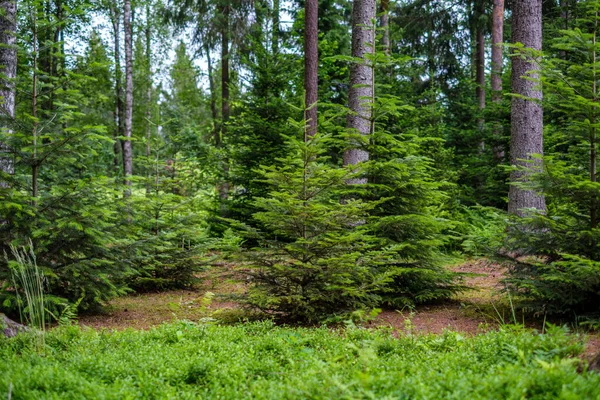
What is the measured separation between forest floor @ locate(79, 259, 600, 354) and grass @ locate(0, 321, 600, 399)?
1.00 metres

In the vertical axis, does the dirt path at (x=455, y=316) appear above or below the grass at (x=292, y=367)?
below

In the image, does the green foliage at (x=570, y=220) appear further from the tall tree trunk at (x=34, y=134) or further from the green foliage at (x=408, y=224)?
the tall tree trunk at (x=34, y=134)

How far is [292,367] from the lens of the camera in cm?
412

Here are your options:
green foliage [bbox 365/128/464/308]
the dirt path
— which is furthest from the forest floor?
green foliage [bbox 365/128/464/308]

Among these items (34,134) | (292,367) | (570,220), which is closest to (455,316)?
(570,220)

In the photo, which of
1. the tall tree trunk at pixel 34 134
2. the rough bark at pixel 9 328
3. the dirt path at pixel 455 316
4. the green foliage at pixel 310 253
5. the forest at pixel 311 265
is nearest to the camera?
the forest at pixel 311 265

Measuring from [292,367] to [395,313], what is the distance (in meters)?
3.28

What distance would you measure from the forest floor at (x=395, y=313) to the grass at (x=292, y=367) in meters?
1.00

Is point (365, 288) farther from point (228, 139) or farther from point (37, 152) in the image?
point (228, 139)

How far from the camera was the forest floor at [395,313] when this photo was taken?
6.06 meters

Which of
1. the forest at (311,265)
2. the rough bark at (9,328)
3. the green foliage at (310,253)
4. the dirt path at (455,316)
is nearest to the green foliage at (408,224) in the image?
the forest at (311,265)

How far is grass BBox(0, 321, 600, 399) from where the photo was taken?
10.6 ft

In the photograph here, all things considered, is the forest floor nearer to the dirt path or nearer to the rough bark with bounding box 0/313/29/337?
the dirt path

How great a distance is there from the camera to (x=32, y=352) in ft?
15.1
